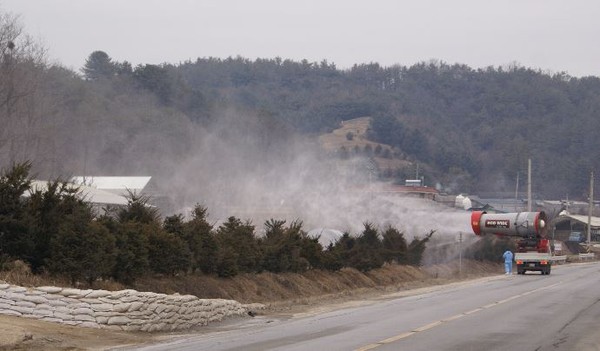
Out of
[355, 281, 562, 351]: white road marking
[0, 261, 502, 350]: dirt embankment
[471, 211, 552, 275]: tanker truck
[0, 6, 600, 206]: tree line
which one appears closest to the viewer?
[355, 281, 562, 351]: white road marking

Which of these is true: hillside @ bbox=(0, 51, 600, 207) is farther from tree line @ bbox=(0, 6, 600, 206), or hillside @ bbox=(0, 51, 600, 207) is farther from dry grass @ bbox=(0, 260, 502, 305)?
dry grass @ bbox=(0, 260, 502, 305)

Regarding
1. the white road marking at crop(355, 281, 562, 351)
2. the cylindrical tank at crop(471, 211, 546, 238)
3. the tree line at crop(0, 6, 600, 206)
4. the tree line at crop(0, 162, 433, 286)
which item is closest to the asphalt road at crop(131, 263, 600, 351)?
the white road marking at crop(355, 281, 562, 351)

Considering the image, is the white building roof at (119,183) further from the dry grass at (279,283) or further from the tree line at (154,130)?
the dry grass at (279,283)

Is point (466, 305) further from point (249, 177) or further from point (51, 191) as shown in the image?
point (249, 177)

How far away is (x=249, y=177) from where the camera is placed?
7575cm

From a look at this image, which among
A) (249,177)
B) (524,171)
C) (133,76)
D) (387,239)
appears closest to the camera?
(387,239)

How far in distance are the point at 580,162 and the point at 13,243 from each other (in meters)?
167

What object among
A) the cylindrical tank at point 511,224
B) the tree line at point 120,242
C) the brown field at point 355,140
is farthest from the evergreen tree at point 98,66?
the tree line at point 120,242

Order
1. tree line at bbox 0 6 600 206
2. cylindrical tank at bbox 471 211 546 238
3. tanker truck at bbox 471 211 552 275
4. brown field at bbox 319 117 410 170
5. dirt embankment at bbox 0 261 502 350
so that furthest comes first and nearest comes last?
brown field at bbox 319 117 410 170, tree line at bbox 0 6 600 206, cylindrical tank at bbox 471 211 546 238, tanker truck at bbox 471 211 552 275, dirt embankment at bbox 0 261 502 350

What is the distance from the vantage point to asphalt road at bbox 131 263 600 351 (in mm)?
17484

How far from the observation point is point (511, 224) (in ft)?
178

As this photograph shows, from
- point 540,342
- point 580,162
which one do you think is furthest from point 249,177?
point 580,162

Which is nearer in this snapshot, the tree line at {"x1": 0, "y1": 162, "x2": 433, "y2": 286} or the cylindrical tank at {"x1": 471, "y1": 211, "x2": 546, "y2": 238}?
the tree line at {"x1": 0, "y1": 162, "x2": 433, "y2": 286}

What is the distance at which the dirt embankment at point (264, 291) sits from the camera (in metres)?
17.7
